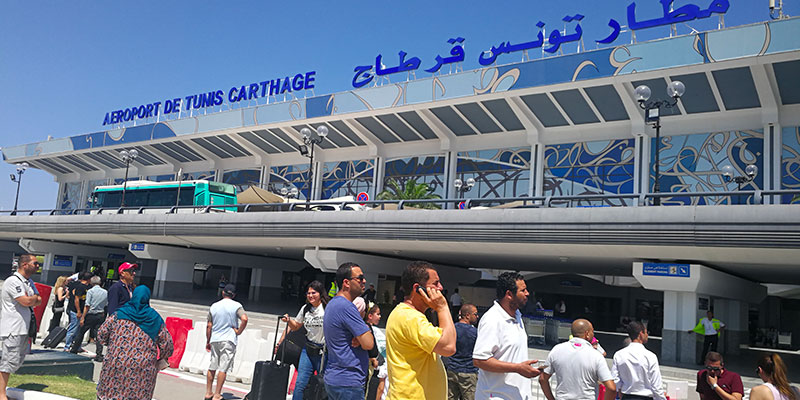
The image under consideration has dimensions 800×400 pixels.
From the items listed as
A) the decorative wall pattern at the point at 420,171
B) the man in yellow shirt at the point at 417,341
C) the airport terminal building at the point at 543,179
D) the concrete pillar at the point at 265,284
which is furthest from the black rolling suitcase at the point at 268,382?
the concrete pillar at the point at 265,284

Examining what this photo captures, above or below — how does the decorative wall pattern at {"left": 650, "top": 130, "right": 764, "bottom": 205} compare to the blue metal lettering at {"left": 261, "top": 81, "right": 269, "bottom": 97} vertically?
below

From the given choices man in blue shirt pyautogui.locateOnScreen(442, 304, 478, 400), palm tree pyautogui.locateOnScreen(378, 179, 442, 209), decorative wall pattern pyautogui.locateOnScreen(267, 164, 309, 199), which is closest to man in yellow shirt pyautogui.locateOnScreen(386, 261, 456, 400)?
man in blue shirt pyautogui.locateOnScreen(442, 304, 478, 400)

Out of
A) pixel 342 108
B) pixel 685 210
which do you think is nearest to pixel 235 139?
pixel 342 108

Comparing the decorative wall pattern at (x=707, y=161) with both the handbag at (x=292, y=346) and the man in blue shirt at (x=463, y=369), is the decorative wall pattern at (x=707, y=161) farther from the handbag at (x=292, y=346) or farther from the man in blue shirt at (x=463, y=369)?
the handbag at (x=292, y=346)

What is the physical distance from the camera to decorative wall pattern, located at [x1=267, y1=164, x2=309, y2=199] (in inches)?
1436

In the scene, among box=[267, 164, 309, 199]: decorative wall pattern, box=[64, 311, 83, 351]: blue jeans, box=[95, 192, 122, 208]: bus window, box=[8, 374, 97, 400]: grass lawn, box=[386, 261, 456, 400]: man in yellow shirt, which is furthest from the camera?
box=[267, 164, 309, 199]: decorative wall pattern

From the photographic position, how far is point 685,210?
1515cm

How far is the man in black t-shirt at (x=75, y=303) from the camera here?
12.5 metres

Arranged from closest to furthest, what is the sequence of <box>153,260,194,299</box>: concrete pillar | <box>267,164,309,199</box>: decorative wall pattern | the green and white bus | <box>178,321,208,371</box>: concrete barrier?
<box>178,321,208,371</box>: concrete barrier → the green and white bus → <box>153,260,194,299</box>: concrete pillar → <box>267,164,309,199</box>: decorative wall pattern

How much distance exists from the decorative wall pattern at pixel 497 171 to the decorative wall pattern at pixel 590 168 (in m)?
1.16

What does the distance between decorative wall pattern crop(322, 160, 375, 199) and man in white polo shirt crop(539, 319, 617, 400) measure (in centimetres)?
2834

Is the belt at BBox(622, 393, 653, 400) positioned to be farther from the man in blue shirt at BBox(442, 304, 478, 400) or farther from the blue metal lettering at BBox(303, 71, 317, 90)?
the blue metal lettering at BBox(303, 71, 317, 90)

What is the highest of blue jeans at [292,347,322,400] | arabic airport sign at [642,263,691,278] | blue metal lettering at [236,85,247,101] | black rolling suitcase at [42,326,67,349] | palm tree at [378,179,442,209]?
blue metal lettering at [236,85,247,101]

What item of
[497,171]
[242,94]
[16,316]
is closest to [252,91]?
[242,94]
